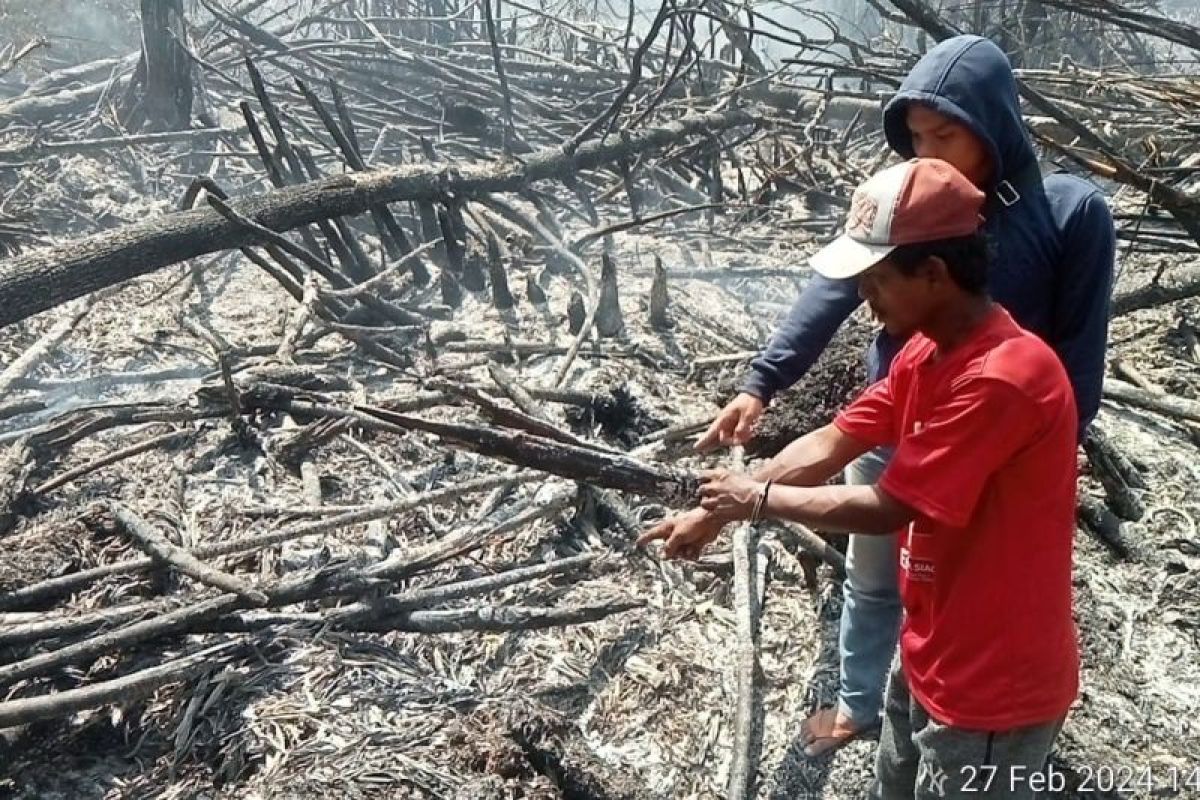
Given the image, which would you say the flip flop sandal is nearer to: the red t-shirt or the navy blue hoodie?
the red t-shirt

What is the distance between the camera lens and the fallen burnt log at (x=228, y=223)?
4125mm

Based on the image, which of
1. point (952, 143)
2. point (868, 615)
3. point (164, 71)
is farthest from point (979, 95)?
point (164, 71)

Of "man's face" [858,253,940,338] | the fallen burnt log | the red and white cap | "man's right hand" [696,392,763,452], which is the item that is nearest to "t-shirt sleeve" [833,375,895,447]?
"man's face" [858,253,940,338]

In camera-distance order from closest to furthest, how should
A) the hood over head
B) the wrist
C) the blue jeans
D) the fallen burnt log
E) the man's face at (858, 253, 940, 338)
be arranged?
1. the man's face at (858, 253, 940, 338)
2. the wrist
3. the hood over head
4. the blue jeans
5. the fallen burnt log

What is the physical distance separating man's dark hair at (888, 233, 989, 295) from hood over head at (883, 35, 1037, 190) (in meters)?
0.42

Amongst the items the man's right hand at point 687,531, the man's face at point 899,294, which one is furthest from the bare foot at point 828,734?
the man's face at point 899,294

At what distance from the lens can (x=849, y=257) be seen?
156 centimetres

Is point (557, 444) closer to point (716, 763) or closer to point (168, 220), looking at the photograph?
point (716, 763)

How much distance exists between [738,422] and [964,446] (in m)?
0.92

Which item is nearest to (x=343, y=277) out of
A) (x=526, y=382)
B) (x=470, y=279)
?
(x=470, y=279)

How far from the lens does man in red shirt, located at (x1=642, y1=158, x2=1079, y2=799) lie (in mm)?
1433

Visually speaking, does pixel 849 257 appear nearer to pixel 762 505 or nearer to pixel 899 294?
pixel 899 294

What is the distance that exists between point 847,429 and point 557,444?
0.67 metres

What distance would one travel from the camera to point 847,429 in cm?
183
